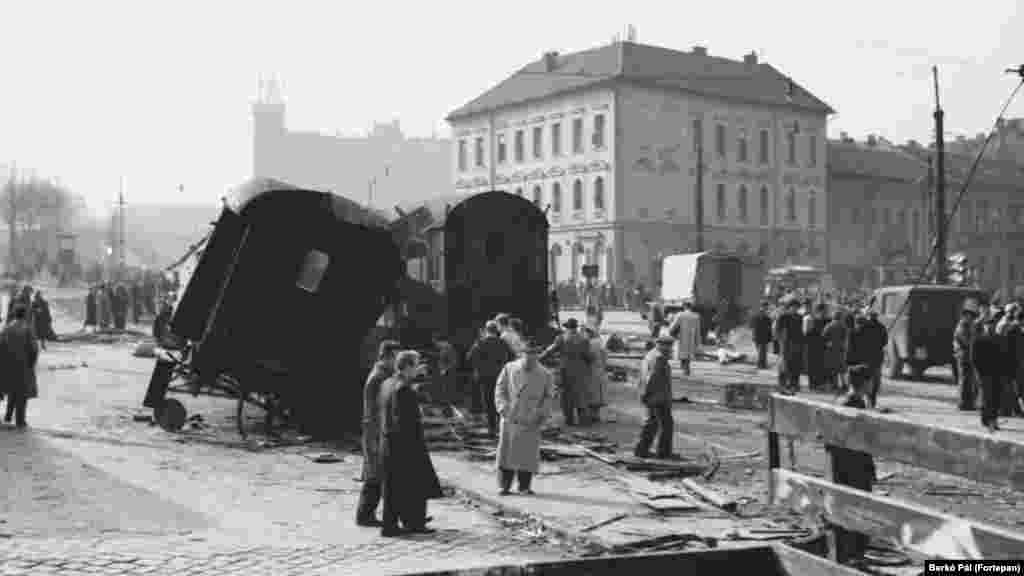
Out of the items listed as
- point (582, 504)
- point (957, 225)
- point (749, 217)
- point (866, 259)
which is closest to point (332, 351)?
point (582, 504)

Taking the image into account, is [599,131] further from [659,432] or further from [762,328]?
[659,432]

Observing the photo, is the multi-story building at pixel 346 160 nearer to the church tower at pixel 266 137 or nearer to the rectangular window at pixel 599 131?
the church tower at pixel 266 137

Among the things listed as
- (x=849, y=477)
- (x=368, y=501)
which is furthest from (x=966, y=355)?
(x=849, y=477)

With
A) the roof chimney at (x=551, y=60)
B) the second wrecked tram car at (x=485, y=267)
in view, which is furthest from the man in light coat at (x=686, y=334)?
the roof chimney at (x=551, y=60)

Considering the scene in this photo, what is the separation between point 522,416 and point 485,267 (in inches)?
487

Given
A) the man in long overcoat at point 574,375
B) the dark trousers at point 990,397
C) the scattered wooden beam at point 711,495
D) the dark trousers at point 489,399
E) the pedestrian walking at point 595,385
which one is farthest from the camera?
the pedestrian walking at point 595,385

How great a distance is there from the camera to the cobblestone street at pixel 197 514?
28.7 feet

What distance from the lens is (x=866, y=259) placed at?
270 ft

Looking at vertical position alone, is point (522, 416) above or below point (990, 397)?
above

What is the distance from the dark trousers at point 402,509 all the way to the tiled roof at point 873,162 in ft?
248

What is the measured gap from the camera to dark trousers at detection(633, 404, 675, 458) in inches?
559

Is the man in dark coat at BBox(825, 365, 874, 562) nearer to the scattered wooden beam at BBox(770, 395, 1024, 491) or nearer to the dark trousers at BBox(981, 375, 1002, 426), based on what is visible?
the scattered wooden beam at BBox(770, 395, 1024, 491)

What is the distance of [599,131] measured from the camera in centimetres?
6688

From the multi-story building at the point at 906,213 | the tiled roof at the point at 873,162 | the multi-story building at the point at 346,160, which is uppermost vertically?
the multi-story building at the point at 346,160
